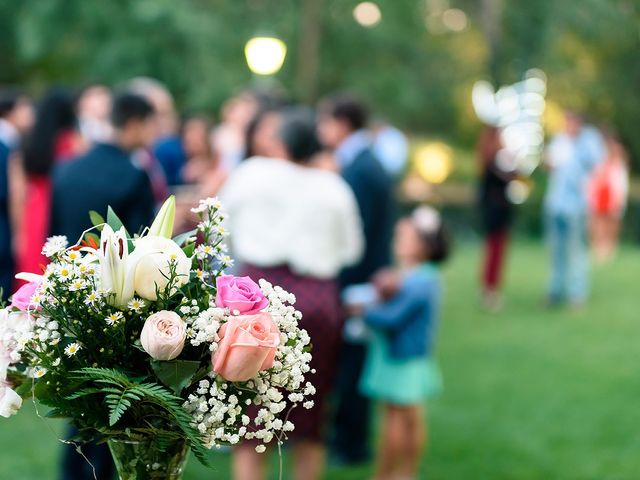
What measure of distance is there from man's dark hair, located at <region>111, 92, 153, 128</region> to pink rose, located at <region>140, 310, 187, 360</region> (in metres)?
2.58

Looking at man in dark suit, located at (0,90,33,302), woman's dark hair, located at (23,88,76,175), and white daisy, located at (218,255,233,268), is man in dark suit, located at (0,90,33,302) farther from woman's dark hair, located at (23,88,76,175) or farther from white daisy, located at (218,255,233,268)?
white daisy, located at (218,255,233,268)

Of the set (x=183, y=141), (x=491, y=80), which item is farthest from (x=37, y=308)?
(x=491, y=80)

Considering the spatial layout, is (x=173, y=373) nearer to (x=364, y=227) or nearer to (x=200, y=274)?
(x=200, y=274)

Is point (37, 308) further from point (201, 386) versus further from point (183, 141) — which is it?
point (183, 141)

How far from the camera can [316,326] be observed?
4355 millimetres

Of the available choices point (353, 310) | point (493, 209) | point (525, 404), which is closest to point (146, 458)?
point (353, 310)

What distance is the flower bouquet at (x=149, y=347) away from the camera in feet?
6.16

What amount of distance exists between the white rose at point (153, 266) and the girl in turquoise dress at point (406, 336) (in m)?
2.94

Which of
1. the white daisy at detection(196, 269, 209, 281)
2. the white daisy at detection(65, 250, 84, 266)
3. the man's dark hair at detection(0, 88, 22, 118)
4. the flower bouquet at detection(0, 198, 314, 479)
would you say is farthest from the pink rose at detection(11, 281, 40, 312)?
the man's dark hair at detection(0, 88, 22, 118)

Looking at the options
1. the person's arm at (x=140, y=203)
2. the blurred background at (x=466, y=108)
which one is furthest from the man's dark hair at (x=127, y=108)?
the blurred background at (x=466, y=108)

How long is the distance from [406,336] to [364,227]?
83 centimetres

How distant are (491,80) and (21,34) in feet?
36.1

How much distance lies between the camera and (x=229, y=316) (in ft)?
6.33

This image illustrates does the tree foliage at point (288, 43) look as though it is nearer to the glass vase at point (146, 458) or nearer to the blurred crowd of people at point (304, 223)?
the blurred crowd of people at point (304, 223)
